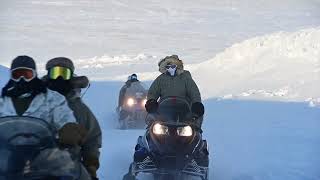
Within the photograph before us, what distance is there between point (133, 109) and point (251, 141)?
420cm

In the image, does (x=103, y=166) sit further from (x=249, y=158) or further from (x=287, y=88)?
(x=287, y=88)

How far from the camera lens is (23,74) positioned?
159 inches

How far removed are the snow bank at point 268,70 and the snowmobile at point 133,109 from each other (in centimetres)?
589

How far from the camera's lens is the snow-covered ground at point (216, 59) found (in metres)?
11.5

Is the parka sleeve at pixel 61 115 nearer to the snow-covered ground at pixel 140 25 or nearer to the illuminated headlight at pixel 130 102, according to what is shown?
the illuminated headlight at pixel 130 102

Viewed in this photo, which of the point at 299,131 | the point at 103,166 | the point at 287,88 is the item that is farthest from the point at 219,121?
the point at 103,166

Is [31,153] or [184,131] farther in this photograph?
[184,131]

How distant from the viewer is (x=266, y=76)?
24.7 meters

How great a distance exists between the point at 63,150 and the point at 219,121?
13.3 metres

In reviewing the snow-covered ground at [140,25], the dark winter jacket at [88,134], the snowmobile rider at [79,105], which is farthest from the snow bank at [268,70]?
the dark winter jacket at [88,134]

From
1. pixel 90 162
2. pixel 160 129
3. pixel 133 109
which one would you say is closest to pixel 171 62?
pixel 160 129

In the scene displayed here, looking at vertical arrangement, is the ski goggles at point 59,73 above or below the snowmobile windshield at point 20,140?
above

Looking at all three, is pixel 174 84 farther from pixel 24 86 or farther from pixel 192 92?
pixel 24 86

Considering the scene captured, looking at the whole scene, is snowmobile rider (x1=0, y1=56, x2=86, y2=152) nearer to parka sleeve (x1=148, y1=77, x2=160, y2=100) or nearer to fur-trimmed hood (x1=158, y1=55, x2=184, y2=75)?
fur-trimmed hood (x1=158, y1=55, x2=184, y2=75)
